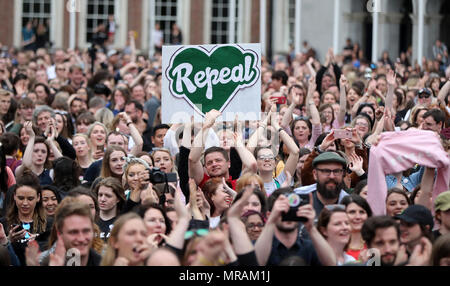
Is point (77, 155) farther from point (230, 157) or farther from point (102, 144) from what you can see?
point (230, 157)

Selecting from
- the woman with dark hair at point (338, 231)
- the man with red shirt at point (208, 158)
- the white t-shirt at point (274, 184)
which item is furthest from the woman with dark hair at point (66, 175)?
the woman with dark hair at point (338, 231)

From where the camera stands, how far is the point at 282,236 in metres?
6.70

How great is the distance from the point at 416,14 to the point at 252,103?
17842mm

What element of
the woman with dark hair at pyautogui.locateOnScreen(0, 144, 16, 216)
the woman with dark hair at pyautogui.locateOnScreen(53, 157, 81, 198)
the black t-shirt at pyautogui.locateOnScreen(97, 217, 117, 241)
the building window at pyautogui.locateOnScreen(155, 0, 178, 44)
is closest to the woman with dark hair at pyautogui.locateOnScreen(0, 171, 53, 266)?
the black t-shirt at pyautogui.locateOnScreen(97, 217, 117, 241)

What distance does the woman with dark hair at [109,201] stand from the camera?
8.84 meters

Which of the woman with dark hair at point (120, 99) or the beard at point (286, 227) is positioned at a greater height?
the woman with dark hair at point (120, 99)

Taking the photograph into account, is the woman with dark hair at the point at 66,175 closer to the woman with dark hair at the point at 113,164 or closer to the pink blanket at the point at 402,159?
the woman with dark hair at the point at 113,164

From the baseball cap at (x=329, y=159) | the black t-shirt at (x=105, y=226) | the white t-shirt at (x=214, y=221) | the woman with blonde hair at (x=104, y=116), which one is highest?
the woman with blonde hair at (x=104, y=116)

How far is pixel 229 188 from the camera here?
8.60 metres

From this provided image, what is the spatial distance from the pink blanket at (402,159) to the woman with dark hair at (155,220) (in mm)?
1626

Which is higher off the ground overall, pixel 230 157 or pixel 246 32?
pixel 246 32

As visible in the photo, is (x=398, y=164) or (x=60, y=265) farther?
(x=398, y=164)
